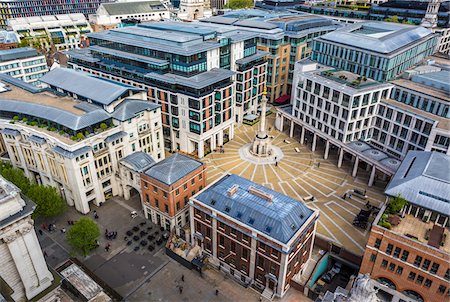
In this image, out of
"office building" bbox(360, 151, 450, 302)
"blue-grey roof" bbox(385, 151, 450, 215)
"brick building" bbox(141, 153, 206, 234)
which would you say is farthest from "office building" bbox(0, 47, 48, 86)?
"office building" bbox(360, 151, 450, 302)

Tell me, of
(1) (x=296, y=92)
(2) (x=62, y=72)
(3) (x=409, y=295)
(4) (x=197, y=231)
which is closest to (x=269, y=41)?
(1) (x=296, y=92)

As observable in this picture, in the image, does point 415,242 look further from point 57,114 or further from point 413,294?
point 57,114

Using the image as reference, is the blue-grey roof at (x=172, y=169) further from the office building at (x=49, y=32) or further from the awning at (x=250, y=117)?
the office building at (x=49, y=32)

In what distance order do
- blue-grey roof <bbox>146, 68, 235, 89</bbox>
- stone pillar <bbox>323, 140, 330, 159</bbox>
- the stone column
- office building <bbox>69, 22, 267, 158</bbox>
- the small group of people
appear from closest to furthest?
the stone column, the small group of people, blue-grey roof <bbox>146, 68, 235, 89</bbox>, office building <bbox>69, 22, 267, 158</bbox>, stone pillar <bbox>323, 140, 330, 159</bbox>

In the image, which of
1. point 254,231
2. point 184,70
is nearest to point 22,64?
point 184,70

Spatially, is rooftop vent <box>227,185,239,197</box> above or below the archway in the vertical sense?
above

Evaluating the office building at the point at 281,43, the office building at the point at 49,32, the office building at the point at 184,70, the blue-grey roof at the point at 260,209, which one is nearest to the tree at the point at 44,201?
the blue-grey roof at the point at 260,209

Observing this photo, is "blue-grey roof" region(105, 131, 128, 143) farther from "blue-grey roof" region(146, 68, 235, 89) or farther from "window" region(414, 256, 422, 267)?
"window" region(414, 256, 422, 267)

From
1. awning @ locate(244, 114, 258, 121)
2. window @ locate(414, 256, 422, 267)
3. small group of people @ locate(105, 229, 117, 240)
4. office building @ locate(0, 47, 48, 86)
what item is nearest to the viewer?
window @ locate(414, 256, 422, 267)
